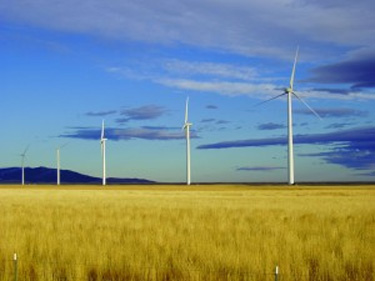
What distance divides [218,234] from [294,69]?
7750cm

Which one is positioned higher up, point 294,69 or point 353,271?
point 294,69

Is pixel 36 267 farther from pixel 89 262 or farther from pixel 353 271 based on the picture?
pixel 353 271

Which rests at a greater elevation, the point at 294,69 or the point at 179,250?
the point at 294,69

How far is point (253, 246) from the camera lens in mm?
18594

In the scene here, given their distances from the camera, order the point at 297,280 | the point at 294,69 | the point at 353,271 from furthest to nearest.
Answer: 1. the point at 294,69
2. the point at 353,271
3. the point at 297,280

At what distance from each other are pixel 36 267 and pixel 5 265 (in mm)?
918

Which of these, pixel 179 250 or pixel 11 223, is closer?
pixel 179 250

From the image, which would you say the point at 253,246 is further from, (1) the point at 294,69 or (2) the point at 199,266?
(1) the point at 294,69

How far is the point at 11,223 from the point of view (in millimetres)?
27672

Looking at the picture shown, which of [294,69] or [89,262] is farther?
[294,69]

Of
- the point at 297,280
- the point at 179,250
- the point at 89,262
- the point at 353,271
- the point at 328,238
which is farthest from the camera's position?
the point at 328,238

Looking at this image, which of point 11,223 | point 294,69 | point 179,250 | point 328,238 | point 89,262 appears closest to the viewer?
point 89,262


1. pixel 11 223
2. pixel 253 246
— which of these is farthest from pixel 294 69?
pixel 253 246

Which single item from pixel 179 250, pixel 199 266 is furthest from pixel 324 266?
pixel 179 250
